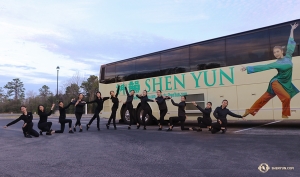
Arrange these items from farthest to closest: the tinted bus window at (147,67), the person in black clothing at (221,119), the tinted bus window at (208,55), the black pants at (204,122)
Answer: the tinted bus window at (147,67)
the tinted bus window at (208,55)
the black pants at (204,122)
the person in black clothing at (221,119)

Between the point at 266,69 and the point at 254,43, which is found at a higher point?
the point at 254,43

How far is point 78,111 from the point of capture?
1208cm

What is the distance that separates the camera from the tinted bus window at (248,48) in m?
11.2

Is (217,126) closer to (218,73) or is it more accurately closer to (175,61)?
(218,73)

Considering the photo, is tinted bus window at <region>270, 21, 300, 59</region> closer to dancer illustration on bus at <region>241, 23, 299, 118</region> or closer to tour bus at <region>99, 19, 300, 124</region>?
tour bus at <region>99, 19, 300, 124</region>

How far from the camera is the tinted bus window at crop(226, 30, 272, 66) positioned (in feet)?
36.7

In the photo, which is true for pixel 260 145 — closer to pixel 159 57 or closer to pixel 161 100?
pixel 161 100

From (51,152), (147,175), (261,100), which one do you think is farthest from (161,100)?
(147,175)

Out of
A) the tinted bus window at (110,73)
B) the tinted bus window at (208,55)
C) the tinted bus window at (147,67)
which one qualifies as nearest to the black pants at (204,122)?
the tinted bus window at (208,55)

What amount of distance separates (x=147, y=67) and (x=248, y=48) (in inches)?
226

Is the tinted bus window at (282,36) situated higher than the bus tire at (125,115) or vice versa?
the tinted bus window at (282,36)

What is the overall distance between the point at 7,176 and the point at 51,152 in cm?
229

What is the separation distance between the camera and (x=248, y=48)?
11.6 m

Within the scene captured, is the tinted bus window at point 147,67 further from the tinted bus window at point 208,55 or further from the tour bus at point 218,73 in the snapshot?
the tinted bus window at point 208,55
